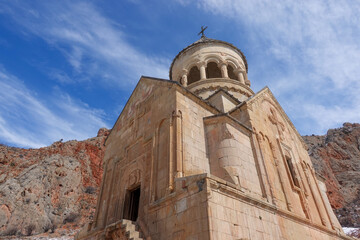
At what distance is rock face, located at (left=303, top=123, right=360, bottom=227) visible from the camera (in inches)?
1217

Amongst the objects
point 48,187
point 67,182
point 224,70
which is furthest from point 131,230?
point 67,182

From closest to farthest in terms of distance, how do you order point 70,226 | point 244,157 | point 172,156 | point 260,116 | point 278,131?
point 172,156, point 244,157, point 260,116, point 278,131, point 70,226

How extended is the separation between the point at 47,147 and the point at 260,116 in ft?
125

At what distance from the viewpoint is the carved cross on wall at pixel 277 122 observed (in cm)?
1140

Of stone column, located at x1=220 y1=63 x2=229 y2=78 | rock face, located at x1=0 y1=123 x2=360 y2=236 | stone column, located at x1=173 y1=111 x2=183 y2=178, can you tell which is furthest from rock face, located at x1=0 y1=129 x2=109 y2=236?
stone column, located at x1=173 y1=111 x2=183 y2=178

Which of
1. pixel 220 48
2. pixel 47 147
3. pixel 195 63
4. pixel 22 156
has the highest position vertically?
pixel 47 147

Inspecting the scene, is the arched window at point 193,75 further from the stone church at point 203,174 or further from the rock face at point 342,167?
the rock face at point 342,167

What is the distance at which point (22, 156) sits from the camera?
35.4 metres

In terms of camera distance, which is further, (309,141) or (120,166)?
(309,141)

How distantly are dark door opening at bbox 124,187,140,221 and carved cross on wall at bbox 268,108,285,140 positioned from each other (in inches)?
278

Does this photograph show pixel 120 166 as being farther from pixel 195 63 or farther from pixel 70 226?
pixel 70 226

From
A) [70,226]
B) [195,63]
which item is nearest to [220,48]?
[195,63]

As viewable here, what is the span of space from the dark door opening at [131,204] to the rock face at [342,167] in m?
29.1

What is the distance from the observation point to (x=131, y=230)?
20.3ft
